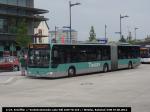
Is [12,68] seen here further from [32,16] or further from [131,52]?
[32,16]

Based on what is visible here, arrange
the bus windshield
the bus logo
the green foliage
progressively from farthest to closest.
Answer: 1. the green foliage
2. the bus logo
3. the bus windshield

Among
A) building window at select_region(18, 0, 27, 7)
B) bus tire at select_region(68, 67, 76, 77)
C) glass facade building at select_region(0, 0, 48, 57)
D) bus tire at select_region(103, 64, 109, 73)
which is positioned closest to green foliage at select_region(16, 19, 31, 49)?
glass facade building at select_region(0, 0, 48, 57)

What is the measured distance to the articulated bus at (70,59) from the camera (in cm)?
2777

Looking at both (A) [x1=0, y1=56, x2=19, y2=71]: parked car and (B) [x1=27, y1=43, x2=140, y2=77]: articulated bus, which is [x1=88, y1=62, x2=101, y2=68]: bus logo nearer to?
(B) [x1=27, y1=43, x2=140, y2=77]: articulated bus

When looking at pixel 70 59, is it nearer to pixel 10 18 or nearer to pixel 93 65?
pixel 93 65

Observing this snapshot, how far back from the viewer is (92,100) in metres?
15.4

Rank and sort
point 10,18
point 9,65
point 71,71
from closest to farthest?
point 71,71 < point 9,65 < point 10,18

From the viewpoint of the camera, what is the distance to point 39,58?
2806 cm

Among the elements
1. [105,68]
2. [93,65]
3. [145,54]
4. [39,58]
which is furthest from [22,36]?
[39,58]

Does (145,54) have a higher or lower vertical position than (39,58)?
lower

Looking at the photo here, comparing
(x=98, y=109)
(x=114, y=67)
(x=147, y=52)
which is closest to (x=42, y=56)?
(x=114, y=67)

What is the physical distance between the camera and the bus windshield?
27.7 m

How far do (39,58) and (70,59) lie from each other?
2.62 meters

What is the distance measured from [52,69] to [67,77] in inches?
90.1
